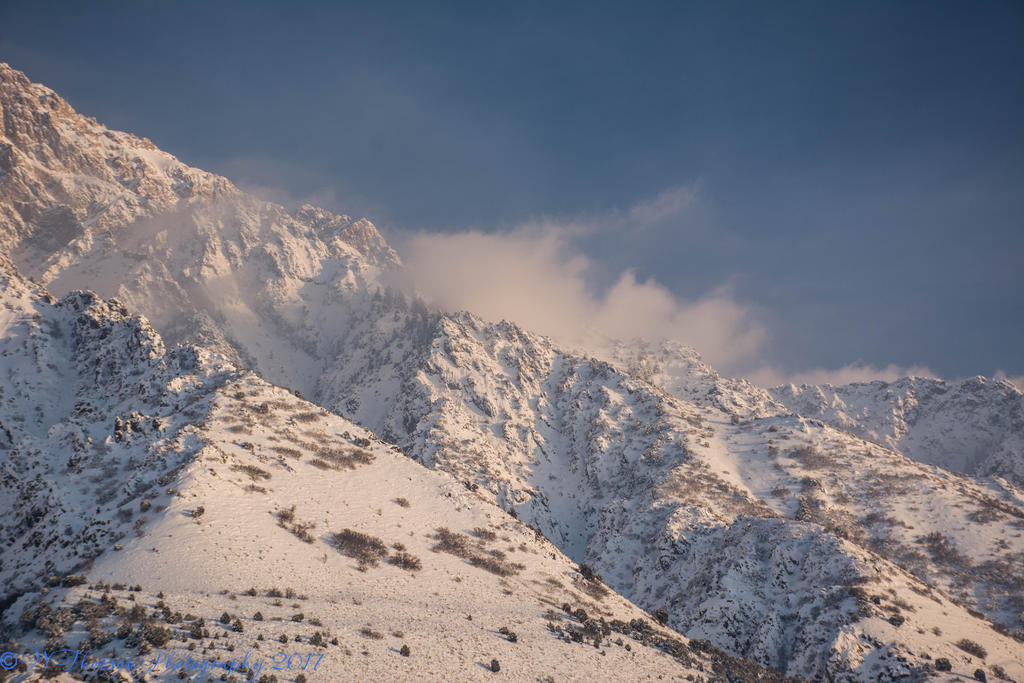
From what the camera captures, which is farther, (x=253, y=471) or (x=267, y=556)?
(x=253, y=471)

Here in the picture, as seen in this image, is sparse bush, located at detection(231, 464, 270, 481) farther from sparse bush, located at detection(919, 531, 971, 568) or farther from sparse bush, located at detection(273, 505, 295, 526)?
sparse bush, located at detection(919, 531, 971, 568)

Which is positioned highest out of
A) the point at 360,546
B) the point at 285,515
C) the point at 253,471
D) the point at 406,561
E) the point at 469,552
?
the point at 253,471

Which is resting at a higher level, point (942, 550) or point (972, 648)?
point (942, 550)

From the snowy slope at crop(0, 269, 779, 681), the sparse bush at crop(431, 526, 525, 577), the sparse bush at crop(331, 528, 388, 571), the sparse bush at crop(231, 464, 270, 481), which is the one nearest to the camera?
the snowy slope at crop(0, 269, 779, 681)

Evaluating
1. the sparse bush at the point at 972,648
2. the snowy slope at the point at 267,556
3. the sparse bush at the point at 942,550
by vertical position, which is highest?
the sparse bush at the point at 942,550

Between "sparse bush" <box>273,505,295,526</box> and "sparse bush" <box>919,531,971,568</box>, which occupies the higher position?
"sparse bush" <box>919,531,971,568</box>

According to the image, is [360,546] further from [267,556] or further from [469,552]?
[469,552]

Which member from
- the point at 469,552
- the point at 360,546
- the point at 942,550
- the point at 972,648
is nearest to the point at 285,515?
the point at 360,546

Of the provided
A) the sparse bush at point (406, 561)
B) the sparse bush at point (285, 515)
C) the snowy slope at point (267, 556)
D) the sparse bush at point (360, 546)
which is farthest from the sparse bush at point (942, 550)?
the sparse bush at point (285, 515)

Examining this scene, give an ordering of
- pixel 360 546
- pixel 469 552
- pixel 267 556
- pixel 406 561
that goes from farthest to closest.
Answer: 1. pixel 469 552
2. pixel 406 561
3. pixel 360 546
4. pixel 267 556

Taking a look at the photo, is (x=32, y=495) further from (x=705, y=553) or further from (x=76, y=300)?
(x=705, y=553)

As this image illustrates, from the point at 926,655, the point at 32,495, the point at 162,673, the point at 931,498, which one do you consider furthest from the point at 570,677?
the point at 931,498

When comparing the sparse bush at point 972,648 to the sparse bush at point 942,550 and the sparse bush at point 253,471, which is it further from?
the sparse bush at point 253,471

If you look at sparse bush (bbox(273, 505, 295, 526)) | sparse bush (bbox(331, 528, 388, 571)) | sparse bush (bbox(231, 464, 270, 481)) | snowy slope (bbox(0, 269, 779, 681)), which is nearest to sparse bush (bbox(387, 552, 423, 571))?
snowy slope (bbox(0, 269, 779, 681))
